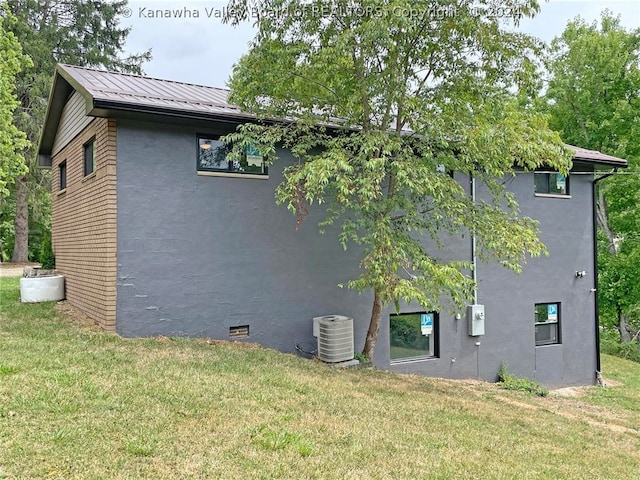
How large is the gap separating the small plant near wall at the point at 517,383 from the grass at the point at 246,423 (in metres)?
2.24

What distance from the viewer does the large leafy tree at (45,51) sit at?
20188mm

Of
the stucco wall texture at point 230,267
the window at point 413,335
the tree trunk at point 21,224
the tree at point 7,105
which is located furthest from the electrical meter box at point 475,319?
the tree trunk at point 21,224

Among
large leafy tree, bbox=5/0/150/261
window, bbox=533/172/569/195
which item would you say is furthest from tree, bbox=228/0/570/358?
large leafy tree, bbox=5/0/150/261

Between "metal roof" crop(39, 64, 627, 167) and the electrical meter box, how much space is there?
628 centimetres

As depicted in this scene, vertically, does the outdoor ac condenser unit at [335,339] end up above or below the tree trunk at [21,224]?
below

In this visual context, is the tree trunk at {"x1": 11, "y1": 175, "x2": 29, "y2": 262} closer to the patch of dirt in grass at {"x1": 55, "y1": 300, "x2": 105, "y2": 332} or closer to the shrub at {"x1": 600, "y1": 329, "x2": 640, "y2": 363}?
the patch of dirt in grass at {"x1": 55, "y1": 300, "x2": 105, "y2": 332}

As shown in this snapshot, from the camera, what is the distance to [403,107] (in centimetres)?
738

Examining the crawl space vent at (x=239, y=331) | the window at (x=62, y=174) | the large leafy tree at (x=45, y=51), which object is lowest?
the crawl space vent at (x=239, y=331)

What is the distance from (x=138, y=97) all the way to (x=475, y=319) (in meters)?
8.01

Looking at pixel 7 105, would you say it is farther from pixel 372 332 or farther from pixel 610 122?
pixel 610 122

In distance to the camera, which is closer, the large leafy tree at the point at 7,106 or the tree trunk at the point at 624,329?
the large leafy tree at the point at 7,106

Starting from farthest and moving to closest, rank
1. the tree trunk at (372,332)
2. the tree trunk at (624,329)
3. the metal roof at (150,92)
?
the tree trunk at (624,329) < the tree trunk at (372,332) < the metal roof at (150,92)

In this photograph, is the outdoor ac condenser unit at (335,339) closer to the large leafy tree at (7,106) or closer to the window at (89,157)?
the window at (89,157)

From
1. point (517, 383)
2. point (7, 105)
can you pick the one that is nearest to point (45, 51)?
point (7, 105)
